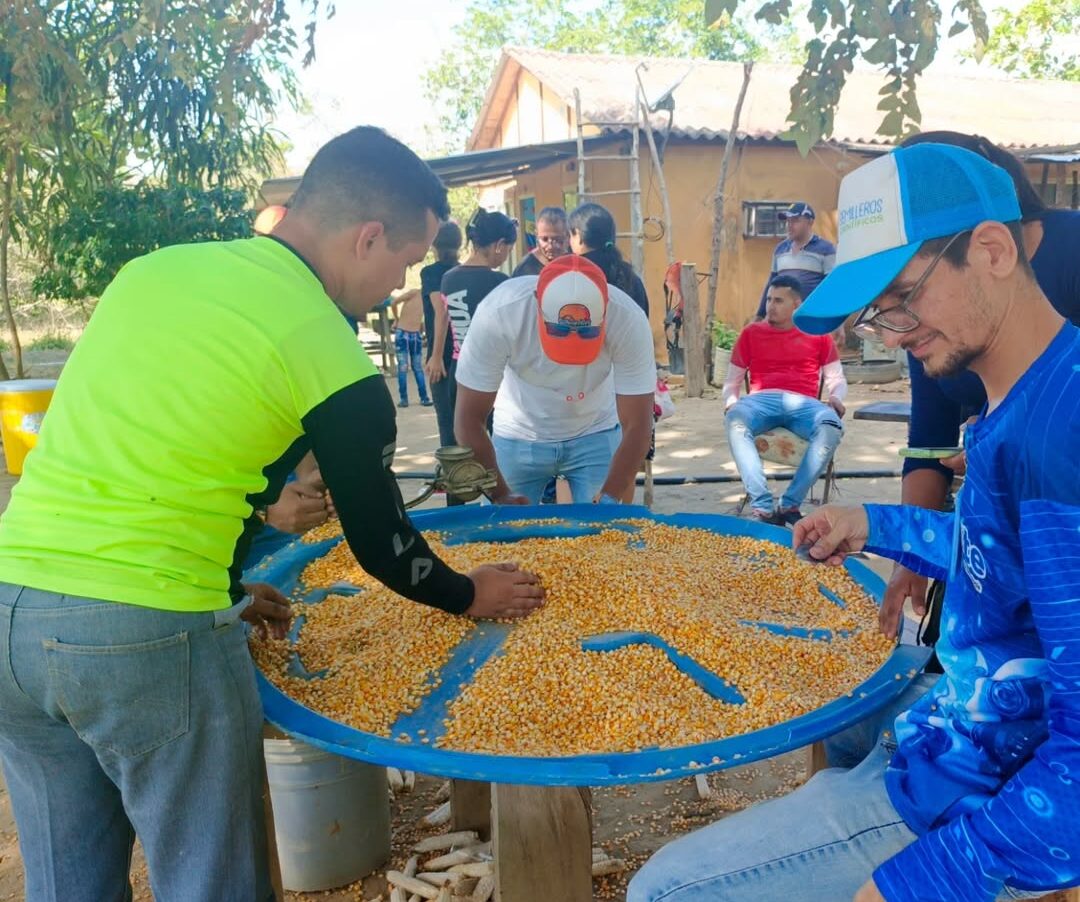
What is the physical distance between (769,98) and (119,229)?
903cm

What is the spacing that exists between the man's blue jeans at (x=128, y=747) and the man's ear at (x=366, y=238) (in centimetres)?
65

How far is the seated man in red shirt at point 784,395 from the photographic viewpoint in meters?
4.91

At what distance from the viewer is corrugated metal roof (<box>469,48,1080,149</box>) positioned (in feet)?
37.6

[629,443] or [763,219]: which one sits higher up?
[763,219]

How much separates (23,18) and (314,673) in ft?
9.66

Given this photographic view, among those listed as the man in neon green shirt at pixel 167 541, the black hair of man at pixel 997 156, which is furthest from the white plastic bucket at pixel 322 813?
the black hair of man at pixel 997 156

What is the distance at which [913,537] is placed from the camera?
1.54 meters

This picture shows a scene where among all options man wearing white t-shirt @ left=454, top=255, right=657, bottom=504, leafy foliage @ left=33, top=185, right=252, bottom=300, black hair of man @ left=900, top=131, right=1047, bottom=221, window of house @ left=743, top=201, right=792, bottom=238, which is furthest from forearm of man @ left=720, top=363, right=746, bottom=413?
window of house @ left=743, top=201, right=792, bottom=238

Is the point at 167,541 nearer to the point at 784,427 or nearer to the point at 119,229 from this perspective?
the point at 784,427

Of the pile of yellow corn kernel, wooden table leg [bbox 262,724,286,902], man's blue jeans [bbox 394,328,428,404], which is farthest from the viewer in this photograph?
man's blue jeans [bbox 394,328,428,404]

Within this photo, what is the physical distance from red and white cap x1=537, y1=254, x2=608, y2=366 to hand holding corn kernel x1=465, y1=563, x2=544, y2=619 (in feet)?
3.52

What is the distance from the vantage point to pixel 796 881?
4.07ft

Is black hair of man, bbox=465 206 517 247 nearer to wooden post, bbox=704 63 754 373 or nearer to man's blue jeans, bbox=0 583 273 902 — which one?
man's blue jeans, bbox=0 583 273 902

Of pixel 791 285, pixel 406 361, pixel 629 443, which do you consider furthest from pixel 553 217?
pixel 406 361
